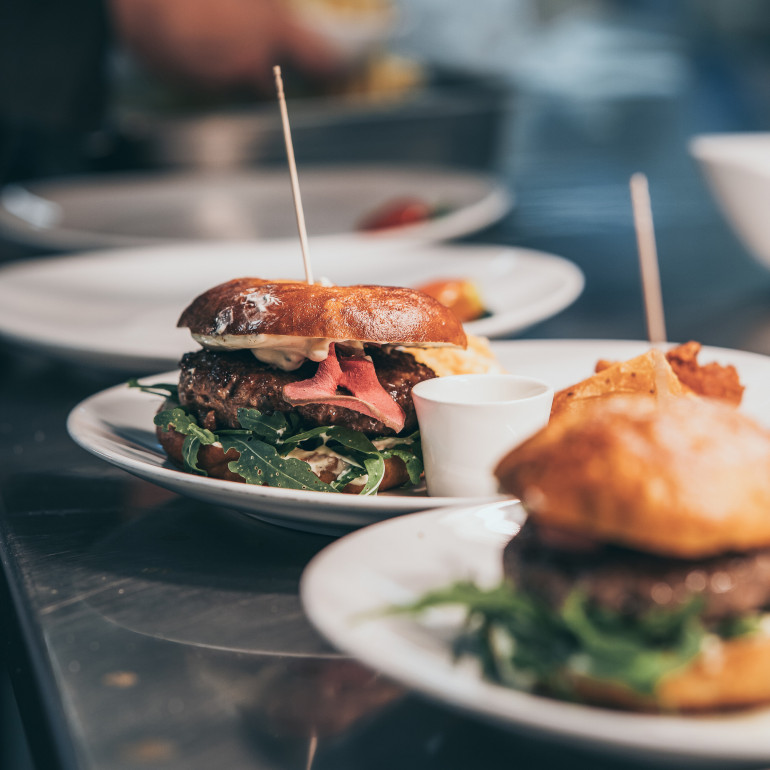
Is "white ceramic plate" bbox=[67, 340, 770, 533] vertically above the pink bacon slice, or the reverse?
the pink bacon slice

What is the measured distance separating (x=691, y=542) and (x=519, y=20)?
1137 cm

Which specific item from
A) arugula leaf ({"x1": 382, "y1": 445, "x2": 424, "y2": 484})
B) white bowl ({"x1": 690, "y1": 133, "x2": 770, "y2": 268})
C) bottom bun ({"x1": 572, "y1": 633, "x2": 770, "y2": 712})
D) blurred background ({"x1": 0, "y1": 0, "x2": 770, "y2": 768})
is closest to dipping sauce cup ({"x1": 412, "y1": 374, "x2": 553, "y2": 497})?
arugula leaf ({"x1": 382, "y1": 445, "x2": 424, "y2": 484})

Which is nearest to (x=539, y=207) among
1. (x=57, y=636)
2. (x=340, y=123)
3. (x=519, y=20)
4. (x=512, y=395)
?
(x=340, y=123)

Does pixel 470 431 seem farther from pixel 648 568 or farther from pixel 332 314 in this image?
pixel 648 568

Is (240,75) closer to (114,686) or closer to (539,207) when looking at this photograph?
(539,207)

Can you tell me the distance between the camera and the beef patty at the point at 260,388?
5.26 ft

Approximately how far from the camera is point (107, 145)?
5.12 metres

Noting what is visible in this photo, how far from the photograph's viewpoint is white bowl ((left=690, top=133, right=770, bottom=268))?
2.81 meters

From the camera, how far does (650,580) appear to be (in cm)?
91

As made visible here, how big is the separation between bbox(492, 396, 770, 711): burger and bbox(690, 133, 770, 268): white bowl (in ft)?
6.62

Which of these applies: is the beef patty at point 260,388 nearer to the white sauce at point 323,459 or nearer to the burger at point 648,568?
the white sauce at point 323,459

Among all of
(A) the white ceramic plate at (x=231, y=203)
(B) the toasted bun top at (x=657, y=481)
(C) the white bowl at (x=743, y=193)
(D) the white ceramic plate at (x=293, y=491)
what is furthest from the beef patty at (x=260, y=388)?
(A) the white ceramic plate at (x=231, y=203)

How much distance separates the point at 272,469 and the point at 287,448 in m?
0.08

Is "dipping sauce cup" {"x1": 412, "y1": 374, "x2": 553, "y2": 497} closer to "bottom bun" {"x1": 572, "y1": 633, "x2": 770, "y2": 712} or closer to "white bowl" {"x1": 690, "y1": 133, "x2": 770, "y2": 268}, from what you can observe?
"bottom bun" {"x1": 572, "y1": 633, "x2": 770, "y2": 712}
